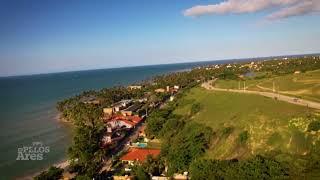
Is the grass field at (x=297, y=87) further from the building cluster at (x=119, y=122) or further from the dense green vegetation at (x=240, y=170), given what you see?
the building cluster at (x=119, y=122)

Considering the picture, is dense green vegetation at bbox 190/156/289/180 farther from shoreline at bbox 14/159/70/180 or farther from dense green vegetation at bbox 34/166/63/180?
shoreline at bbox 14/159/70/180

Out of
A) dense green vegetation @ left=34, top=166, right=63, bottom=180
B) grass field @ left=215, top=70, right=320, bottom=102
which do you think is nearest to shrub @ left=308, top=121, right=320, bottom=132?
grass field @ left=215, top=70, right=320, bottom=102

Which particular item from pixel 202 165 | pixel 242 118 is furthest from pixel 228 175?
pixel 242 118

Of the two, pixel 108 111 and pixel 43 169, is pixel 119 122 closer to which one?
pixel 108 111

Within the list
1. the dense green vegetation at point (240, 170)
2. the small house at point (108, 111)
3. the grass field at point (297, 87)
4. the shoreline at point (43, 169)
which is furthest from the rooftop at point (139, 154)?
the small house at point (108, 111)

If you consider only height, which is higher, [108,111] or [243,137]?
[243,137]

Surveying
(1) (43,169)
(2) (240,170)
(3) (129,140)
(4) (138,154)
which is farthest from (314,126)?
(1) (43,169)
